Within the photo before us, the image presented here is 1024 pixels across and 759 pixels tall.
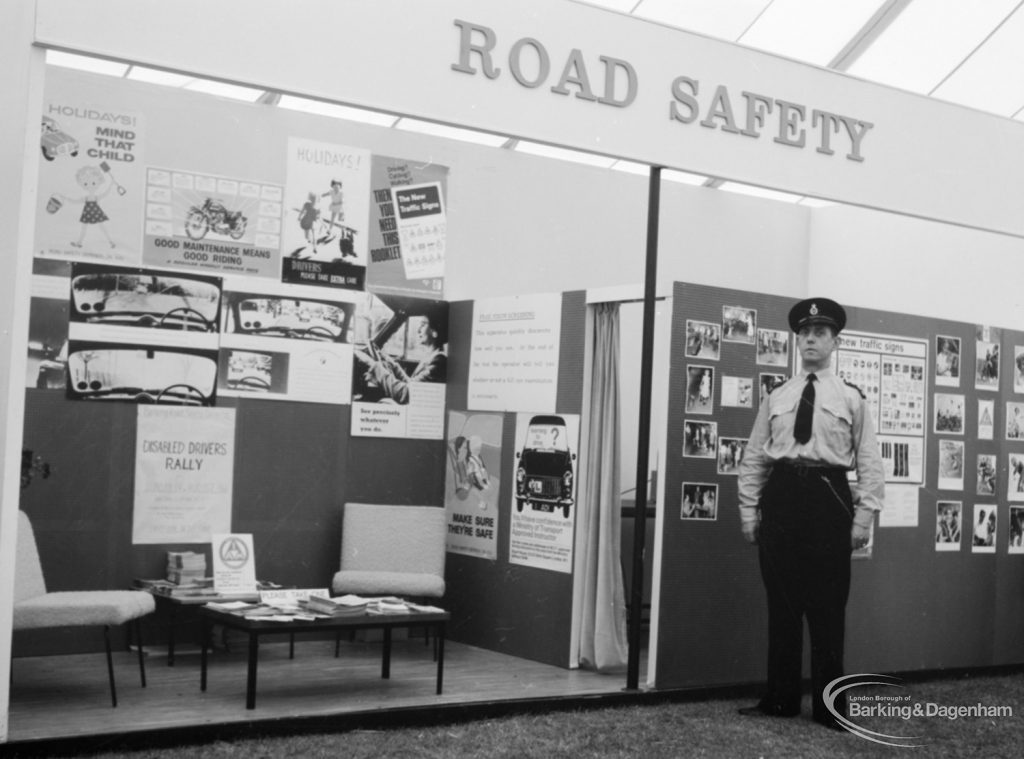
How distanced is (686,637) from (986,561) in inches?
90.9

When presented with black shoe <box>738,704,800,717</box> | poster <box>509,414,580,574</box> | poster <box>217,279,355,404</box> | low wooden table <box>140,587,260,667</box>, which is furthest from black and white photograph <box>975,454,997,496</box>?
low wooden table <box>140,587,260,667</box>

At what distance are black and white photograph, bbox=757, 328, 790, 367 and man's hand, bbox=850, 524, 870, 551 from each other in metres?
1.29

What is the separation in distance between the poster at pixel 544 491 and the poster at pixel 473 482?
0.21 m

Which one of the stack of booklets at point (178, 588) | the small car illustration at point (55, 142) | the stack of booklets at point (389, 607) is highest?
the small car illustration at point (55, 142)

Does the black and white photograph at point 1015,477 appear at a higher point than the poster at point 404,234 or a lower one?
lower

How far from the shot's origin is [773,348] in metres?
7.03

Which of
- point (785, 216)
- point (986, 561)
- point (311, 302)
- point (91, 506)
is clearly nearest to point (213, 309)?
point (311, 302)

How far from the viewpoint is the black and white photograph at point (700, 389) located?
6.73m

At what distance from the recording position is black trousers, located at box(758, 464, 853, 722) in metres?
6.01

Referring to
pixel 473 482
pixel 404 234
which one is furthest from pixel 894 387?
pixel 404 234

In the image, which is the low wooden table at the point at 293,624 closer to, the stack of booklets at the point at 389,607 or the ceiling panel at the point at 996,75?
the stack of booklets at the point at 389,607

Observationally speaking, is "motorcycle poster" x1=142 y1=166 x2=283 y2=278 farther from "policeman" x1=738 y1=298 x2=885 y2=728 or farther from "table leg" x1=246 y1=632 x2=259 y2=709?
"policeman" x1=738 y1=298 x2=885 y2=728

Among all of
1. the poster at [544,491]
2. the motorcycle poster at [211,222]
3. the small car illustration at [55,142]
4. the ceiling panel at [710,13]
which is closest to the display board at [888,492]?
the poster at [544,491]

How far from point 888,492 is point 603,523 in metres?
1.60
